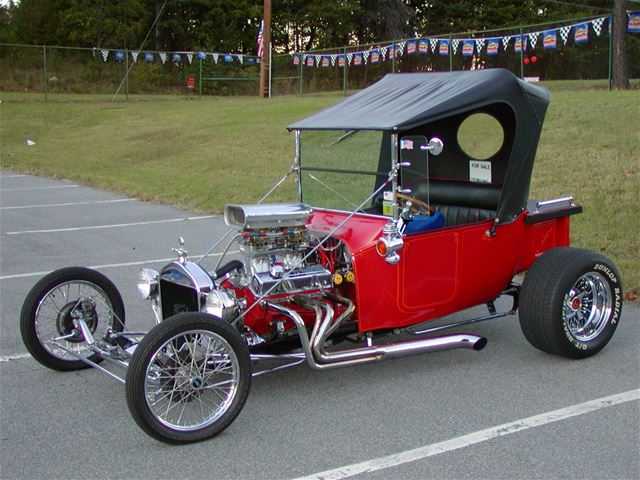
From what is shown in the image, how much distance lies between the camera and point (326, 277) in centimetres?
441

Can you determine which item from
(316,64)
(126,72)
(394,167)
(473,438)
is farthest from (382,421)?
(126,72)

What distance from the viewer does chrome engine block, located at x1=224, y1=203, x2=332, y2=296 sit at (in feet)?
13.9

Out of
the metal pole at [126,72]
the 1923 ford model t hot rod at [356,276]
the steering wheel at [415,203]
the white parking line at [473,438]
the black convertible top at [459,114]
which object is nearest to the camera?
the white parking line at [473,438]

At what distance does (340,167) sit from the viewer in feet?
16.9

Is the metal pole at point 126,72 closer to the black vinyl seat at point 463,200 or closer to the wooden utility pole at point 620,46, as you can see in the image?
the wooden utility pole at point 620,46

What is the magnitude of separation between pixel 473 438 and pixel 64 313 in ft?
8.58

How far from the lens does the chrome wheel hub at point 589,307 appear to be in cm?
489

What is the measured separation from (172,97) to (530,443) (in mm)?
30178

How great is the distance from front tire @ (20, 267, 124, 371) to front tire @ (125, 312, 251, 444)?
997 mm

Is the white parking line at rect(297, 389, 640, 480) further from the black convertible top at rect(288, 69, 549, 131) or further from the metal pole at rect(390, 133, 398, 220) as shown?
the black convertible top at rect(288, 69, 549, 131)

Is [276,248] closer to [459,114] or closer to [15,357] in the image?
[459,114]

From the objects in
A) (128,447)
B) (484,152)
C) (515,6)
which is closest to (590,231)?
(484,152)

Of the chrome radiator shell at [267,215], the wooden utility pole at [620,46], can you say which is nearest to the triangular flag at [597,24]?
the wooden utility pole at [620,46]

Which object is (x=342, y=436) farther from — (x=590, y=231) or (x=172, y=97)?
(x=172, y=97)
